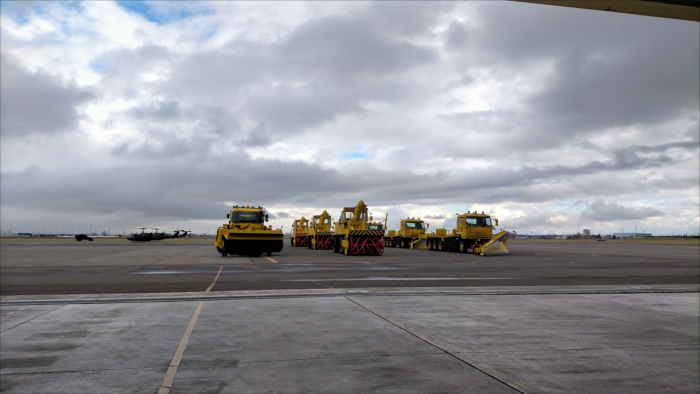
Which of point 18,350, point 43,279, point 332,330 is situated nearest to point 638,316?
point 332,330

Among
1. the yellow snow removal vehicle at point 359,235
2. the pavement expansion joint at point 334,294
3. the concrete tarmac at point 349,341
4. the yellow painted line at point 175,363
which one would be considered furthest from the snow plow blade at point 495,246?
the yellow painted line at point 175,363

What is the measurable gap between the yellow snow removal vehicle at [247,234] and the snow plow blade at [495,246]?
14544mm

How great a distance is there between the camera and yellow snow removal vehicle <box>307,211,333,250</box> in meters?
44.2

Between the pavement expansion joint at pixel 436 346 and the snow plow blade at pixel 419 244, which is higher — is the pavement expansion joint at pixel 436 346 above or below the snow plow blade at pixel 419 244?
below

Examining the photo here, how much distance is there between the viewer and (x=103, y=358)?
18.6 ft

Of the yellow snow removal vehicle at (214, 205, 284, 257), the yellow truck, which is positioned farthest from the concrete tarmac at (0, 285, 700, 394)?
the yellow truck

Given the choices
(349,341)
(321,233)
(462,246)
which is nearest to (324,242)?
(321,233)

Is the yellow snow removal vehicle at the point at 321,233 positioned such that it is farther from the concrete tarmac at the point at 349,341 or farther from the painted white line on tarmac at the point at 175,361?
the painted white line on tarmac at the point at 175,361

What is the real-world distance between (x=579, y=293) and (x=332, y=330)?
7311mm

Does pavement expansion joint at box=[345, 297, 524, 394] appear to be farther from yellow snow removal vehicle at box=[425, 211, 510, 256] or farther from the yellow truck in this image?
the yellow truck

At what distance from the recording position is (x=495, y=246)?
116ft

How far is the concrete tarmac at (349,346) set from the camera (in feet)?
15.9

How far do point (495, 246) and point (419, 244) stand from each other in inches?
531

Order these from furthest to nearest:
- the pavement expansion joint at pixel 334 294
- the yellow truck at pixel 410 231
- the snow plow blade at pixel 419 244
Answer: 1. the yellow truck at pixel 410 231
2. the snow plow blade at pixel 419 244
3. the pavement expansion joint at pixel 334 294
